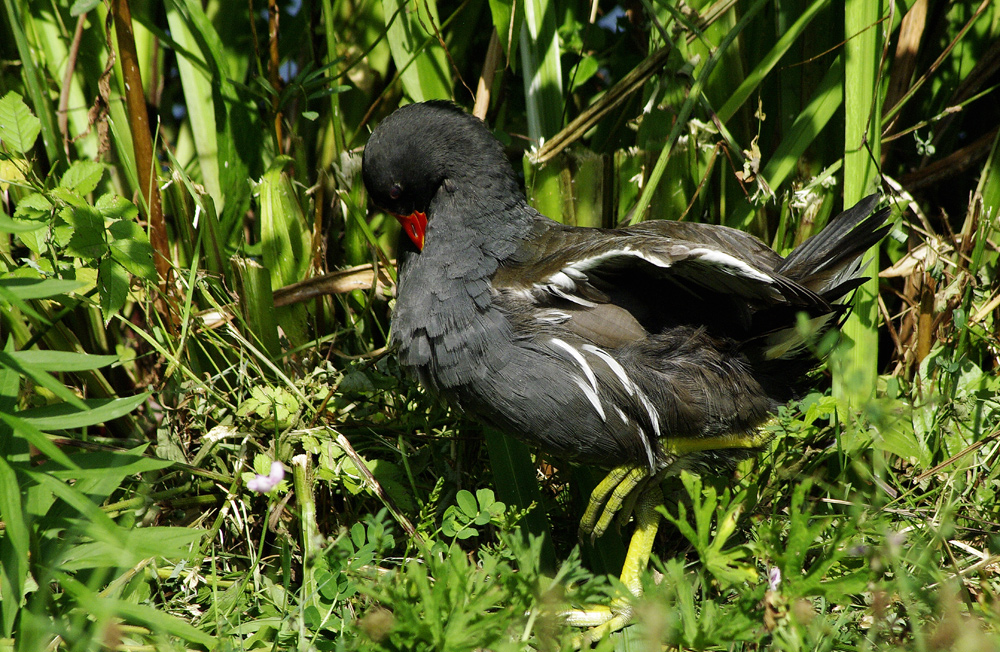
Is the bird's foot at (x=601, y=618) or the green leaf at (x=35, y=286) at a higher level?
the green leaf at (x=35, y=286)

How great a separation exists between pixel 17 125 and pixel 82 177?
18 centimetres

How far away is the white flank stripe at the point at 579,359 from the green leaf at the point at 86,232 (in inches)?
41.0

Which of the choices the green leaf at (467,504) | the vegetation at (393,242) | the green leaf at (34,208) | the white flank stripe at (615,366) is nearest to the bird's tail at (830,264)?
the vegetation at (393,242)

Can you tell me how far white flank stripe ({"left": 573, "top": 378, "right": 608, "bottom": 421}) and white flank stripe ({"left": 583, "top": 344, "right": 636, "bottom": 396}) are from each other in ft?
0.23

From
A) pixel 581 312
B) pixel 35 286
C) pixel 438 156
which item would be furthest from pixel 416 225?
pixel 35 286

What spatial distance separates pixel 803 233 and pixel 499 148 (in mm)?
900

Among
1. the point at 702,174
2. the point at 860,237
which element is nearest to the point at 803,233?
the point at 702,174

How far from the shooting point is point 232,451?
218 centimetres

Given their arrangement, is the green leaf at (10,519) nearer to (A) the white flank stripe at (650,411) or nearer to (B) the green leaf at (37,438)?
(B) the green leaf at (37,438)

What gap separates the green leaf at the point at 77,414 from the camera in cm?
133

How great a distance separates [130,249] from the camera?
74.1 inches

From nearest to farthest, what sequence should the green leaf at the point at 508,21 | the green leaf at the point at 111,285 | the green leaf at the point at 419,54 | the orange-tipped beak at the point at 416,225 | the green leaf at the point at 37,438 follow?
the green leaf at the point at 37,438 → the green leaf at the point at 111,285 → the orange-tipped beak at the point at 416,225 → the green leaf at the point at 508,21 → the green leaf at the point at 419,54

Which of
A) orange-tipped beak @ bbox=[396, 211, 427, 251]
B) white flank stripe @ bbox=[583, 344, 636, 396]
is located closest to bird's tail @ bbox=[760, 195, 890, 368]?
white flank stripe @ bbox=[583, 344, 636, 396]

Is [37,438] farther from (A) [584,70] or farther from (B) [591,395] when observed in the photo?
(A) [584,70]
